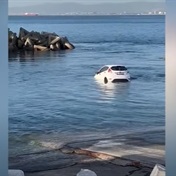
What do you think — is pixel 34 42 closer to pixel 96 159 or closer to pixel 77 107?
pixel 77 107

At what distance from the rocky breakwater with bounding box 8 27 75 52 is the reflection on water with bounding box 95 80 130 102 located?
2559 centimetres

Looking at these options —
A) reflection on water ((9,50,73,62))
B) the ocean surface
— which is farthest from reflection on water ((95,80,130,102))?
reflection on water ((9,50,73,62))

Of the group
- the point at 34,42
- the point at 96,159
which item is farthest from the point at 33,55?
the point at 96,159

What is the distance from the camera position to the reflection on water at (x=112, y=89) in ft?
88.9

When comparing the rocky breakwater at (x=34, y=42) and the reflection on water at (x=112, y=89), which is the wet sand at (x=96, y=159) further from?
the rocky breakwater at (x=34, y=42)

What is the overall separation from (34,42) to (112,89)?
31476mm

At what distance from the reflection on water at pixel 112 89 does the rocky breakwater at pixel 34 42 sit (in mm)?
25590

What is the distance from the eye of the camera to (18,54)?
2153 inches

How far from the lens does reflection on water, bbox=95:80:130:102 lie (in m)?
27.1

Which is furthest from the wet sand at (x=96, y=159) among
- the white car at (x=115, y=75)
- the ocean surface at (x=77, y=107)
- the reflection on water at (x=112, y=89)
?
the white car at (x=115, y=75)

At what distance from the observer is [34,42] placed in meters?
59.9
